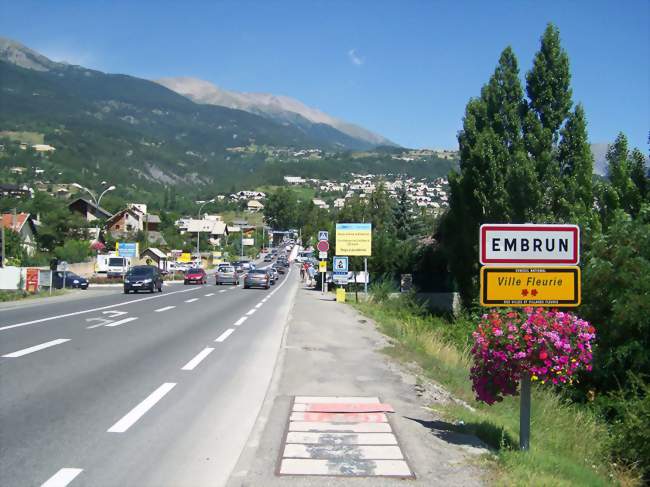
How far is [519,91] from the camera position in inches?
1176

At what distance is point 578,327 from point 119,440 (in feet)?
15.8

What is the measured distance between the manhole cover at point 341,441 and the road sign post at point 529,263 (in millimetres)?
1871

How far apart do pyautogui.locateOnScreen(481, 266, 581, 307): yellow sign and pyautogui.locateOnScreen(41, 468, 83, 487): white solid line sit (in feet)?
14.0

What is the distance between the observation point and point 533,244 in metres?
7.11

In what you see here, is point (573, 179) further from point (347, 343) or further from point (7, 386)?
point (7, 386)

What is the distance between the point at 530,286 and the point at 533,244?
1.47ft

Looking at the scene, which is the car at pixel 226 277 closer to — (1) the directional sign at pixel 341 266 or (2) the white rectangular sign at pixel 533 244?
(1) the directional sign at pixel 341 266

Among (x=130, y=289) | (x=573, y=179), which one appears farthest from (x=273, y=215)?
(x=573, y=179)

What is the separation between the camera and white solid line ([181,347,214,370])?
11902 mm

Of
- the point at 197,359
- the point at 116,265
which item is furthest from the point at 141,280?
the point at 197,359

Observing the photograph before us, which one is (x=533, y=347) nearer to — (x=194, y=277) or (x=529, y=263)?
(x=529, y=263)

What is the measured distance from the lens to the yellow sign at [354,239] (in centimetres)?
3597

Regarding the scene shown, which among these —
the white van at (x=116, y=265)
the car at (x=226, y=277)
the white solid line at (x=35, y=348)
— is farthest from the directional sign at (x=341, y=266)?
the white van at (x=116, y=265)

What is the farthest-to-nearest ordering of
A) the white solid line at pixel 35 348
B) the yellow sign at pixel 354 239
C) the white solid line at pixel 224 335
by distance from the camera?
the yellow sign at pixel 354 239 < the white solid line at pixel 224 335 < the white solid line at pixel 35 348
